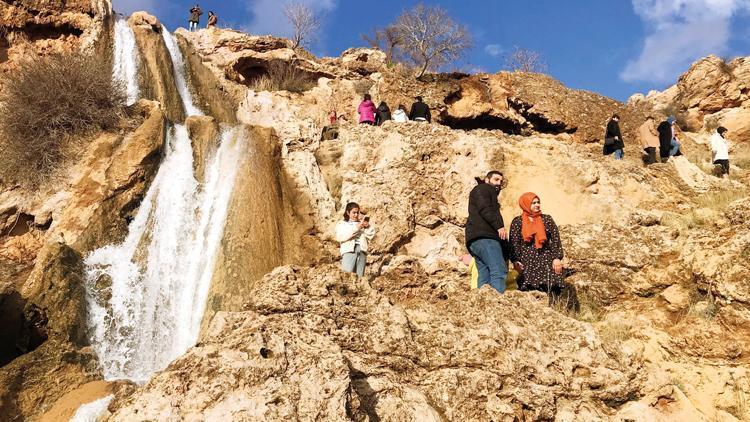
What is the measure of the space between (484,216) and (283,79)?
52.2 ft

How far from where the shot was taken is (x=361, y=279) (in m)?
4.42

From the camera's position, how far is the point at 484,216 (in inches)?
232

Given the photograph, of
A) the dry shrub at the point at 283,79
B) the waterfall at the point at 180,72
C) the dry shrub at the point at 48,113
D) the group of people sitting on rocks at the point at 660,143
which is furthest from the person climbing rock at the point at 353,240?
the dry shrub at the point at 283,79

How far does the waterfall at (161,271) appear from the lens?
7.87 meters

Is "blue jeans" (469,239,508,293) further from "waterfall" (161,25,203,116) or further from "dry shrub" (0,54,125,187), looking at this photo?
"waterfall" (161,25,203,116)

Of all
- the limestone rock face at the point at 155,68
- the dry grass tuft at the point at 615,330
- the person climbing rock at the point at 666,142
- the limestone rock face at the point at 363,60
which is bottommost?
the dry grass tuft at the point at 615,330

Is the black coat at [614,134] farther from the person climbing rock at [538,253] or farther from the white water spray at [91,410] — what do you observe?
the white water spray at [91,410]

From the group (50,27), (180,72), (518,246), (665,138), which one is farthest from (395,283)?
(50,27)

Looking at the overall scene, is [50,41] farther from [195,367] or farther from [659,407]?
[659,407]

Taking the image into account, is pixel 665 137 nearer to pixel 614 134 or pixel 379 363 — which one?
pixel 614 134

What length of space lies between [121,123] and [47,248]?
173 inches

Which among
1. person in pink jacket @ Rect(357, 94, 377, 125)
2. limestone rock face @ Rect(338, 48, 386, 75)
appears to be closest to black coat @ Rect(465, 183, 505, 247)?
person in pink jacket @ Rect(357, 94, 377, 125)

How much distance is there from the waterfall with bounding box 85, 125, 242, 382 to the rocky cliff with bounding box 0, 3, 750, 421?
0.85 ft

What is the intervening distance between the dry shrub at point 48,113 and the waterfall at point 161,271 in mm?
1881
